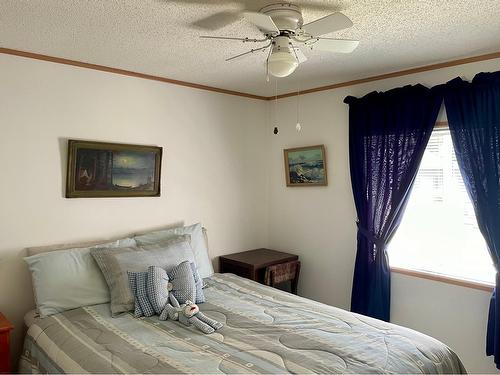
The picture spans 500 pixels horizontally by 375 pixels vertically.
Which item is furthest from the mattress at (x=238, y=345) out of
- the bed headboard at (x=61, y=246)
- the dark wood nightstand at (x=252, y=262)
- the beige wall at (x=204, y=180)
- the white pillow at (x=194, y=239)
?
the dark wood nightstand at (x=252, y=262)

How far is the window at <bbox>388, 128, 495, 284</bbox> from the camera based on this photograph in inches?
111

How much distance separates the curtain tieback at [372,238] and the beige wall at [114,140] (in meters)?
1.22

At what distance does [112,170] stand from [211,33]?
4.55 feet

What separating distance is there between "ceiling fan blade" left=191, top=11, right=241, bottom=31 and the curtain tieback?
203 centimetres

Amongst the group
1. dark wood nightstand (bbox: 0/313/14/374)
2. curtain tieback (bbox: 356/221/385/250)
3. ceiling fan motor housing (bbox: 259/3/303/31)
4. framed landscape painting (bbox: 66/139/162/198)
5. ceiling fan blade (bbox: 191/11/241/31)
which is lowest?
dark wood nightstand (bbox: 0/313/14/374)

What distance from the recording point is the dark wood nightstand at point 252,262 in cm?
345

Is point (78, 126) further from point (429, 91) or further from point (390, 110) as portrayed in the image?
point (429, 91)

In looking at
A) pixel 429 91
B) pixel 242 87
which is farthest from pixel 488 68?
pixel 242 87

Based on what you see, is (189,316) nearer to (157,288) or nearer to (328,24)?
(157,288)

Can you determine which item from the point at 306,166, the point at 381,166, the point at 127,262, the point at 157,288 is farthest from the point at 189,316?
the point at 306,166

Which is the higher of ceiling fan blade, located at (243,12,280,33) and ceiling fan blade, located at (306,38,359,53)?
ceiling fan blade, located at (306,38,359,53)

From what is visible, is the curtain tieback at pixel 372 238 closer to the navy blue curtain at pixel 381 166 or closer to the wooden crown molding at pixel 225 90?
the navy blue curtain at pixel 381 166

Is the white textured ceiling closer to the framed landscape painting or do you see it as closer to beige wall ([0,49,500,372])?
beige wall ([0,49,500,372])

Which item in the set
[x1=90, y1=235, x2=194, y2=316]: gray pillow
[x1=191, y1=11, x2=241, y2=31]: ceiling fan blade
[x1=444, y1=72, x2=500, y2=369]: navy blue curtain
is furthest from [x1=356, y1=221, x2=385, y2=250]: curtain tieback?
[x1=191, y1=11, x2=241, y2=31]: ceiling fan blade
